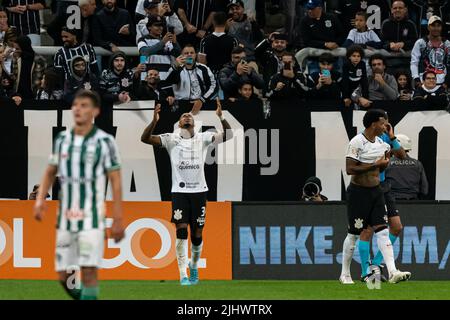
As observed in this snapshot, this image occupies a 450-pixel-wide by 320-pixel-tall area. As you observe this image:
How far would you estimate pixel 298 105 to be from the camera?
1998cm

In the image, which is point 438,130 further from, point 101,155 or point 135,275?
point 101,155

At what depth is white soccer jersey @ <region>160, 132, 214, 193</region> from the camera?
16531 millimetres

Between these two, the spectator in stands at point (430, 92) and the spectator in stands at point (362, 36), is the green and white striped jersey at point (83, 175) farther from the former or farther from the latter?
the spectator in stands at point (362, 36)

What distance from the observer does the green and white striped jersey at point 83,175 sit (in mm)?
10734

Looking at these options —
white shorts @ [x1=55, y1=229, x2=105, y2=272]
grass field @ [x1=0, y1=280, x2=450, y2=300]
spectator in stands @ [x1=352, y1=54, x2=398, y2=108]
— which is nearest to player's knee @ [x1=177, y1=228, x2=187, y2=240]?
grass field @ [x1=0, y1=280, x2=450, y2=300]

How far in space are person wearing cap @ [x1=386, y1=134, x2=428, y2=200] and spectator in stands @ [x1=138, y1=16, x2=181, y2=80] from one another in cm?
415

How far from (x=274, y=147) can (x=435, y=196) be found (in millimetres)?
2790

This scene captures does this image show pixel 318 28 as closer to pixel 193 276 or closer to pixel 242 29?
pixel 242 29

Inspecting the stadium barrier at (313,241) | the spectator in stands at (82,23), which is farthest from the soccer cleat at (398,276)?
the spectator in stands at (82,23)

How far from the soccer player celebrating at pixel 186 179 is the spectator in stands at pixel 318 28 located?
5359 mm

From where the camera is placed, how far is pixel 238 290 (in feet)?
51.0

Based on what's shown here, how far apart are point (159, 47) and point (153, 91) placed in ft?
2.94

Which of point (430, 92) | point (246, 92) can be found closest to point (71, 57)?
point (246, 92)

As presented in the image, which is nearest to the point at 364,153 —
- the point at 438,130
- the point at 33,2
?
the point at 438,130
